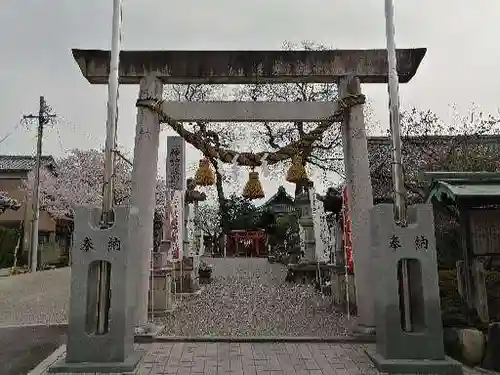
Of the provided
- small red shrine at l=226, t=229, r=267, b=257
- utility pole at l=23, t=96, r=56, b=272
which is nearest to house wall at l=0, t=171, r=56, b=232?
utility pole at l=23, t=96, r=56, b=272

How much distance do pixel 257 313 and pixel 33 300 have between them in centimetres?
784

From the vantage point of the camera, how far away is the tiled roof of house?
40.3 meters

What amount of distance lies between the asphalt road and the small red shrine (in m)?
33.4

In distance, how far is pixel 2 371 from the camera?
6707 millimetres

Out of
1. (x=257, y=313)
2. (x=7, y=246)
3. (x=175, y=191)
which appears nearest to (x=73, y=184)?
(x=7, y=246)

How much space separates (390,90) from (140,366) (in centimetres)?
594

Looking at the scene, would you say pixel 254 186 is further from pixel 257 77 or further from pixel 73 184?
pixel 73 184

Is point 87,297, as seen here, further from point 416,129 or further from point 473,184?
point 416,129

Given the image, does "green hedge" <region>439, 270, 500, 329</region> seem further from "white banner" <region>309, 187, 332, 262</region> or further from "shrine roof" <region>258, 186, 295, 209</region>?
"shrine roof" <region>258, 186, 295, 209</region>

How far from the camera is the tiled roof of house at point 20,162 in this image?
40.3 metres

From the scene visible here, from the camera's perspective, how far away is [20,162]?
4394 centimetres

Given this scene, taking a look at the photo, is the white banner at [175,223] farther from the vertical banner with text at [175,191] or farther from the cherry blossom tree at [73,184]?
the cherry blossom tree at [73,184]

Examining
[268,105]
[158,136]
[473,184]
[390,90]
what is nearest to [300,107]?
[268,105]

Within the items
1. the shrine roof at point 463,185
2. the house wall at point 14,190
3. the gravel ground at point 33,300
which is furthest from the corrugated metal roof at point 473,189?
the house wall at point 14,190
